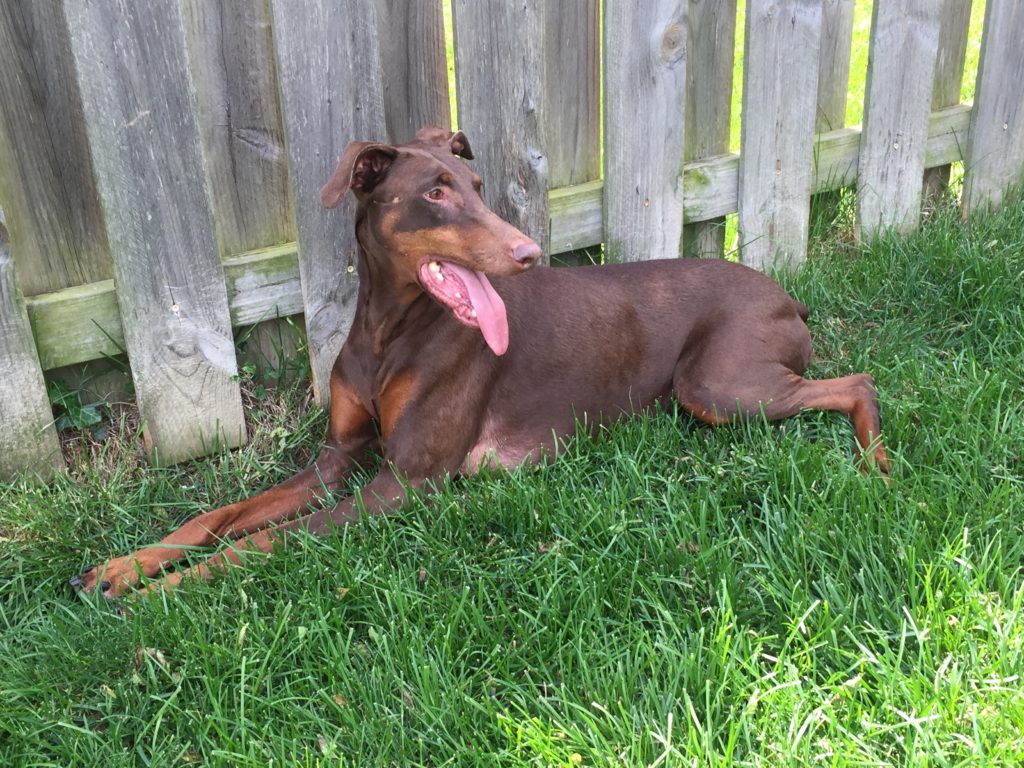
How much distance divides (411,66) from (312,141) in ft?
1.65

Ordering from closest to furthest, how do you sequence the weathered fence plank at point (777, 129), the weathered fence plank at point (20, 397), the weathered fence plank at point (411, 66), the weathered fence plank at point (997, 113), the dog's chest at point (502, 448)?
1. the weathered fence plank at point (20, 397)
2. the dog's chest at point (502, 448)
3. the weathered fence plank at point (411, 66)
4. the weathered fence plank at point (777, 129)
5. the weathered fence plank at point (997, 113)

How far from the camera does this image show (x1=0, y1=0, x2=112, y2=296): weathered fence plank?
3.16 m

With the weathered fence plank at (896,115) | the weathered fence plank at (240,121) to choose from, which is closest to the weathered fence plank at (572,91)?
the weathered fence plank at (240,121)

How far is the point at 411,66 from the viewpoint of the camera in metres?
3.69

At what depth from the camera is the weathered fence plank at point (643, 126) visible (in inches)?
→ 151

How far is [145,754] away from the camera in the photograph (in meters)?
2.40

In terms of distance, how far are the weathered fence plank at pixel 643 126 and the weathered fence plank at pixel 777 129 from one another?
1.13ft

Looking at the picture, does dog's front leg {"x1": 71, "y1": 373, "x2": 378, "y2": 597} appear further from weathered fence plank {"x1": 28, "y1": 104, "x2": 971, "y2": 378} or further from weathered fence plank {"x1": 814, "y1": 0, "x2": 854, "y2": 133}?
weathered fence plank {"x1": 814, "y1": 0, "x2": 854, "y2": 133}

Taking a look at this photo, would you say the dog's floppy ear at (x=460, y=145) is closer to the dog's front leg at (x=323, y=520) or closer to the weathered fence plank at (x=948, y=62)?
the dog's front leg at (x=323, y=520)

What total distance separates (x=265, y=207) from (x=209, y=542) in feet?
3.98

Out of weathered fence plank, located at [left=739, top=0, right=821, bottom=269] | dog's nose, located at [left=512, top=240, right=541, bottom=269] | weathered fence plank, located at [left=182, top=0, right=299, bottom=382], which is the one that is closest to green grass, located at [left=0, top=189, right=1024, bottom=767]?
dog's nose, located at [left=512, top=240, right=541, bottom=269]

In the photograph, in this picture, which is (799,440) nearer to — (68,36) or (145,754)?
(145,754)

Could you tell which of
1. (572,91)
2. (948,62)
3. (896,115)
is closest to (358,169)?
(572,91)

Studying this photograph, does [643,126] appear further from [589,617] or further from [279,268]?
[589,617]
